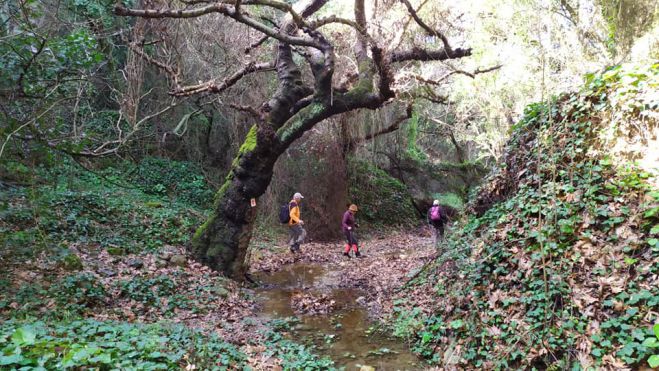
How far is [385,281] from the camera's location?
9156 millimetres

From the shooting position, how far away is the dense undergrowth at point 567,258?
4109mm

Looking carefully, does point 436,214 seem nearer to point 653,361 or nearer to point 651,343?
point 651,343

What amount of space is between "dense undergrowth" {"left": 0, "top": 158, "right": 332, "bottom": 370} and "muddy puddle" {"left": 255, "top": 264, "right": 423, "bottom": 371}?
0.44 meters

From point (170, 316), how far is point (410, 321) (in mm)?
3727

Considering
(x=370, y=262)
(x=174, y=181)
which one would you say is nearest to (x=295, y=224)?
(x=370, y=262)

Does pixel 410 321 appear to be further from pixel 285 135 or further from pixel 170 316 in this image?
pixel 285 135

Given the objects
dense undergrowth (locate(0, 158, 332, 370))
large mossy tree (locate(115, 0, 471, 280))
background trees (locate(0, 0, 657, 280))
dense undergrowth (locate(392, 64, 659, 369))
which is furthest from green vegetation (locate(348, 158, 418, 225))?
dense undergrowth (locate(392, 64, 659, 369))

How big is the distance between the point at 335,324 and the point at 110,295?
3.60 meters

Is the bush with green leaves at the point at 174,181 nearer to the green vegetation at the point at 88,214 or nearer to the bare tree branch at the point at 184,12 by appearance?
the green vegetation at the point at 88,214

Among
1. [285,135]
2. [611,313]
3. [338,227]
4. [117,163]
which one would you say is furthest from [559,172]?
[117,163]

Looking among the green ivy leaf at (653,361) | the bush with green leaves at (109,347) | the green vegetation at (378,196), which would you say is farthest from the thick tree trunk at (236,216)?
the green vegetation at (378,196)

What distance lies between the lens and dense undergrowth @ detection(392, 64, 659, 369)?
4109 mm

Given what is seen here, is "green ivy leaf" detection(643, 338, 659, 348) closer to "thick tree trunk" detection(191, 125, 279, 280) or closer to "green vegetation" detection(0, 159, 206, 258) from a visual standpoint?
"thick tree trunk" detection(191, 125, 279, 280)

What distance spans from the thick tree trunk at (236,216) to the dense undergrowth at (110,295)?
1.37ft
